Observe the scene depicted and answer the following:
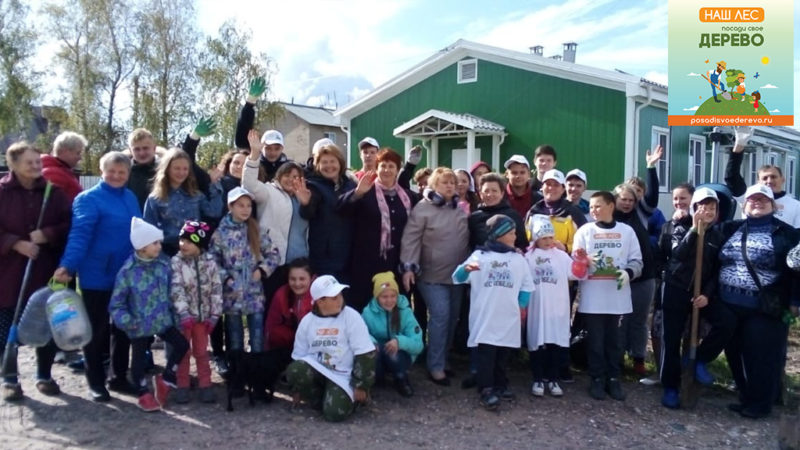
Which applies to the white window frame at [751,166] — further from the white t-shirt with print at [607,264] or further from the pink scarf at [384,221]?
the pink scarf at [384,221]

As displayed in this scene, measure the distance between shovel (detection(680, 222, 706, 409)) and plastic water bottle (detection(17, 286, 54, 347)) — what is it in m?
4.99

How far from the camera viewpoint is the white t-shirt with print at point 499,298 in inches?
189

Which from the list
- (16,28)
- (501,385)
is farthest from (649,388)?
(16,28)

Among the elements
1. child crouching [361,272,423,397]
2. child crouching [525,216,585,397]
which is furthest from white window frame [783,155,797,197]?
child crouching [361,272,423,397]

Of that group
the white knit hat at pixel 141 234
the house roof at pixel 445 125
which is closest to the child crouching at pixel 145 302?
the white knit hat at pixel 141 234

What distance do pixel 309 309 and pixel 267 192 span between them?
1.03m

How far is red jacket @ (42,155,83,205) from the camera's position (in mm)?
5039

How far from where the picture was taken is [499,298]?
482cm

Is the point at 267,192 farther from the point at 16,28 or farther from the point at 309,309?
the point at 16,28

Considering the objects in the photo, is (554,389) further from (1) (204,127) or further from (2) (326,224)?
(1) (204,127)

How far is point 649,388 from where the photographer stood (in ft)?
17.7

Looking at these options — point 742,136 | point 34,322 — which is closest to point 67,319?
Result: point 34,322

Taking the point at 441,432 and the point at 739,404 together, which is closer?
the point at 441,432

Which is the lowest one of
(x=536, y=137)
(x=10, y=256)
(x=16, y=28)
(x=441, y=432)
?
(x=441, y=432)
